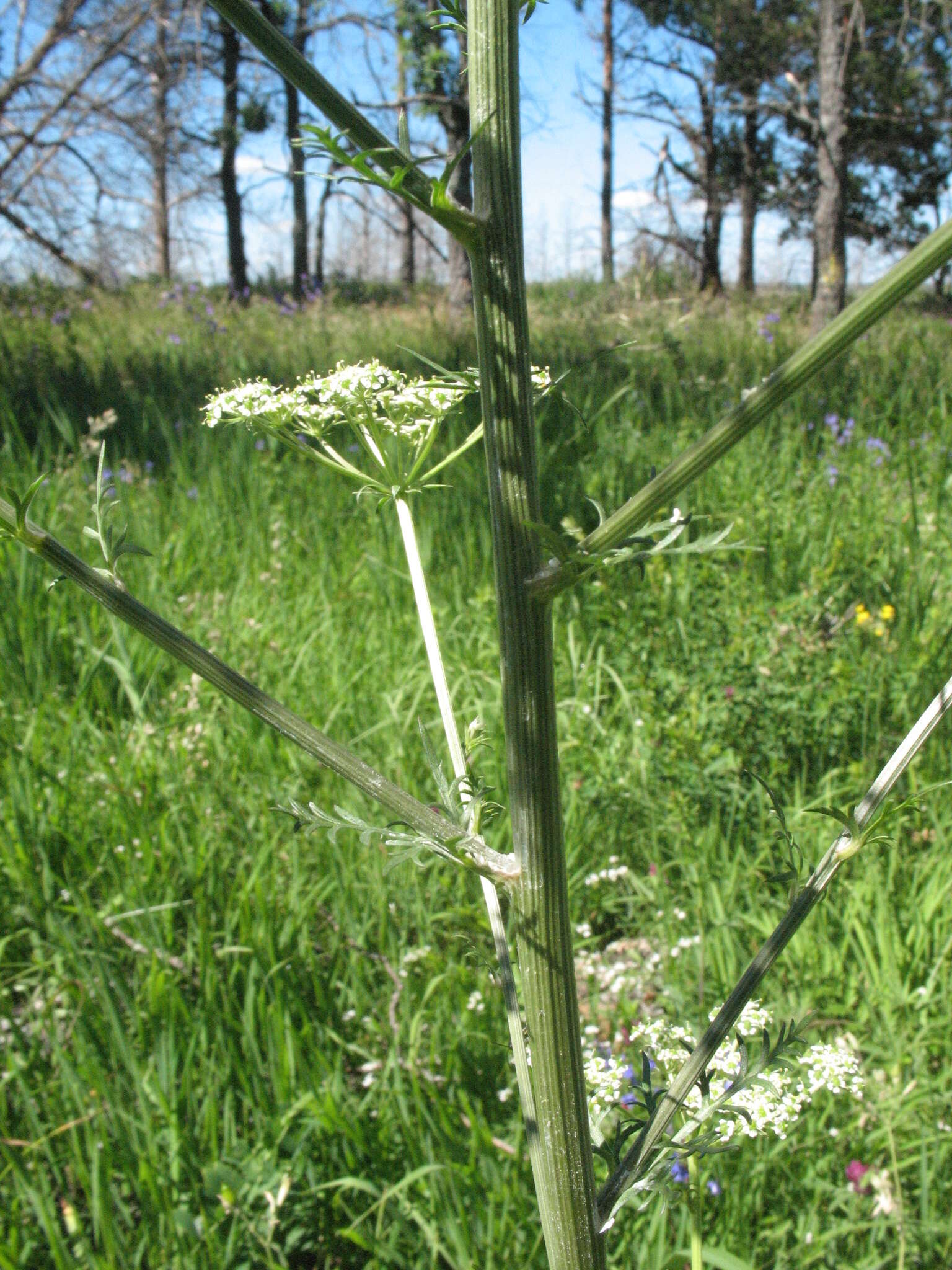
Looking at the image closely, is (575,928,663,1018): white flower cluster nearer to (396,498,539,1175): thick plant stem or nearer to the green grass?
the green grass

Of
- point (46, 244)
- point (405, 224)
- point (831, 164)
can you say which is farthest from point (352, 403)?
point (405, 224)

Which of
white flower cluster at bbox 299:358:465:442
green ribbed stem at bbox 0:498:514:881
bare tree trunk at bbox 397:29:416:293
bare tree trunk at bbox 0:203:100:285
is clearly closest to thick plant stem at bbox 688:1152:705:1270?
green ribbed stem at bbox 0:498:514:881

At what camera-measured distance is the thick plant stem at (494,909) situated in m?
0.62

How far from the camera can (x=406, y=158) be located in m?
0.46

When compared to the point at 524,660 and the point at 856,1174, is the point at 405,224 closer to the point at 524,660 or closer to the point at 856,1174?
the point at 856,1174

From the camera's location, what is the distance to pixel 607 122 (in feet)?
63.9

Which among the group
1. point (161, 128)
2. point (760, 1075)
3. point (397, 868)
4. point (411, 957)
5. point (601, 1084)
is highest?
point (161, 128)

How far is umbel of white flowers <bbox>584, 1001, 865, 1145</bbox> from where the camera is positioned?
2.25 feet

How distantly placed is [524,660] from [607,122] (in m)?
21.7

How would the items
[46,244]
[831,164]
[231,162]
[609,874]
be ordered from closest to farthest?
1. [609,874]
2. [831,164]
3. [46,244]
4. [231,162]

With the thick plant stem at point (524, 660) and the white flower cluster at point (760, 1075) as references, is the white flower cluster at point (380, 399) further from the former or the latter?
the white flower cluster at point (760, 1075)

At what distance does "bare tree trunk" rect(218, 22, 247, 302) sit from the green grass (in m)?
12.7

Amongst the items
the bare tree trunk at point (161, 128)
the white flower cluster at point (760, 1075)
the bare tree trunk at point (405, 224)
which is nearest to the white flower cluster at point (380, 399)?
the white flower cluster at point (760, 1075)

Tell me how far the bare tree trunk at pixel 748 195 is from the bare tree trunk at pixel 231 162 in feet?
35.8
